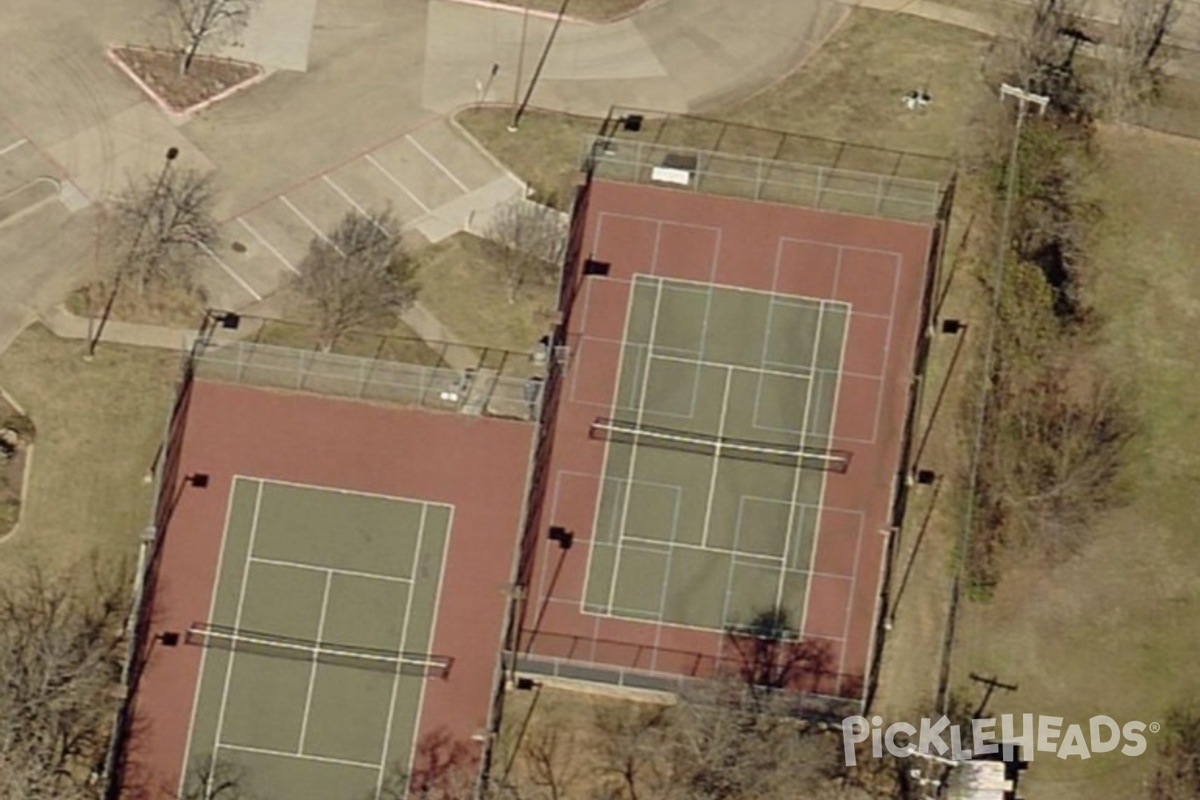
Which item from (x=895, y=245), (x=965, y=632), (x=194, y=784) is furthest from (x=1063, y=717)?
(x=194, y=784)

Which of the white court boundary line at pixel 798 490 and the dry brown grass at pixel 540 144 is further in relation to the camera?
Result: the dry brown grass at pixel 540 144

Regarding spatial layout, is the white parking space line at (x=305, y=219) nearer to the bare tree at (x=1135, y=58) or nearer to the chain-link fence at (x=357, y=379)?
the chain-link fence at (x=357, y=379)

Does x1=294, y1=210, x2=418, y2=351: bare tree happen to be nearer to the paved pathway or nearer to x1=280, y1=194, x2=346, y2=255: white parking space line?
x1=280, y1=194, x2=346, y2=255: white parking space line

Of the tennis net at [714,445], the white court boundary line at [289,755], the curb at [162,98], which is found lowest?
the white court boundary line at [289,755]

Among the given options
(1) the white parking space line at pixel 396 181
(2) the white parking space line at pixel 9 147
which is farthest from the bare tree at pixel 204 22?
(1) the white parking space line at pixel 396 181

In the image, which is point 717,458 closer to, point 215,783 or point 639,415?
point 639,415

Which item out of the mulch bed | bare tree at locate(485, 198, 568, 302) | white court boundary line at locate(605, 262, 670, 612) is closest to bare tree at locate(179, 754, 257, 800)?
white court boundary line at locate(605, 262, 670, 612)
